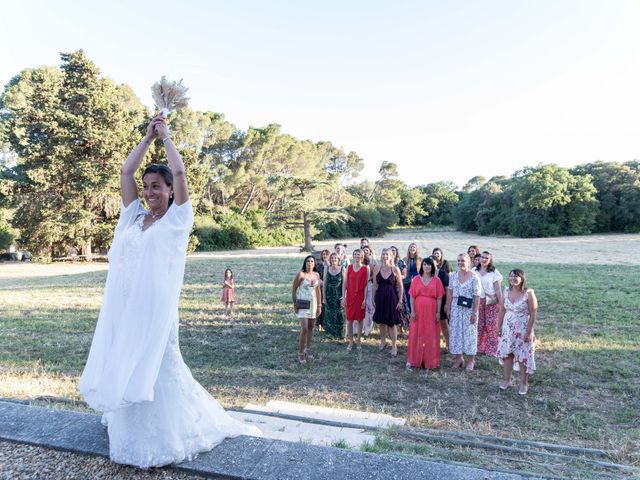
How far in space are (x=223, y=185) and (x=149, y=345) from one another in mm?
44501

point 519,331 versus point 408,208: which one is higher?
point 408,208

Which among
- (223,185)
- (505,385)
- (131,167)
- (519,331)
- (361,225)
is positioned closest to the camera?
(131,167)

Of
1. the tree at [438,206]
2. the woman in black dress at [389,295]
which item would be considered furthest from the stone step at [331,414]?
the tree at [438,206]

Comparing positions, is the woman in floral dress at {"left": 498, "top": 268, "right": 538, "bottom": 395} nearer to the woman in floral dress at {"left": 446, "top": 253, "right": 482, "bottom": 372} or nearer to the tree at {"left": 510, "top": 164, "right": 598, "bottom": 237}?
the woman in floral dress at {"left": 446, "top": 253, "right": 482, "bottom": 372}

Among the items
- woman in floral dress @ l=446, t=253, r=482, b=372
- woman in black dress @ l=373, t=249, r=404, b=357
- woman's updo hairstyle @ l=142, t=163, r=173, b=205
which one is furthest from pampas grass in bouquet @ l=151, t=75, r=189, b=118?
woman in black dress @ l=373, t=249, r=404, b=357

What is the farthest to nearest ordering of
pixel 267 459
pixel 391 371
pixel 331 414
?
pixel 391 371, pixel 331 414, pixel 267 459

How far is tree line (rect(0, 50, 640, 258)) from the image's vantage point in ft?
89.1

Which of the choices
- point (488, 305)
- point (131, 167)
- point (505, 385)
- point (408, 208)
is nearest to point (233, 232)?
point (488, 305)

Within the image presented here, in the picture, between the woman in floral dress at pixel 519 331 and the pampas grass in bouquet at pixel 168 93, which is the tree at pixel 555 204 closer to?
the woman in floral dress at pixel 519 331

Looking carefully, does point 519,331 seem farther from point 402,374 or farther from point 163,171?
point 163,171

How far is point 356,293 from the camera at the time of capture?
8.16 m

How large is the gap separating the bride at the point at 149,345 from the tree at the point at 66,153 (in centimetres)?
2759

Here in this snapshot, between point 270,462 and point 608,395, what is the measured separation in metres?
5.65

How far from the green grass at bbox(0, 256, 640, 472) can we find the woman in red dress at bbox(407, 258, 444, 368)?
0.26 m
